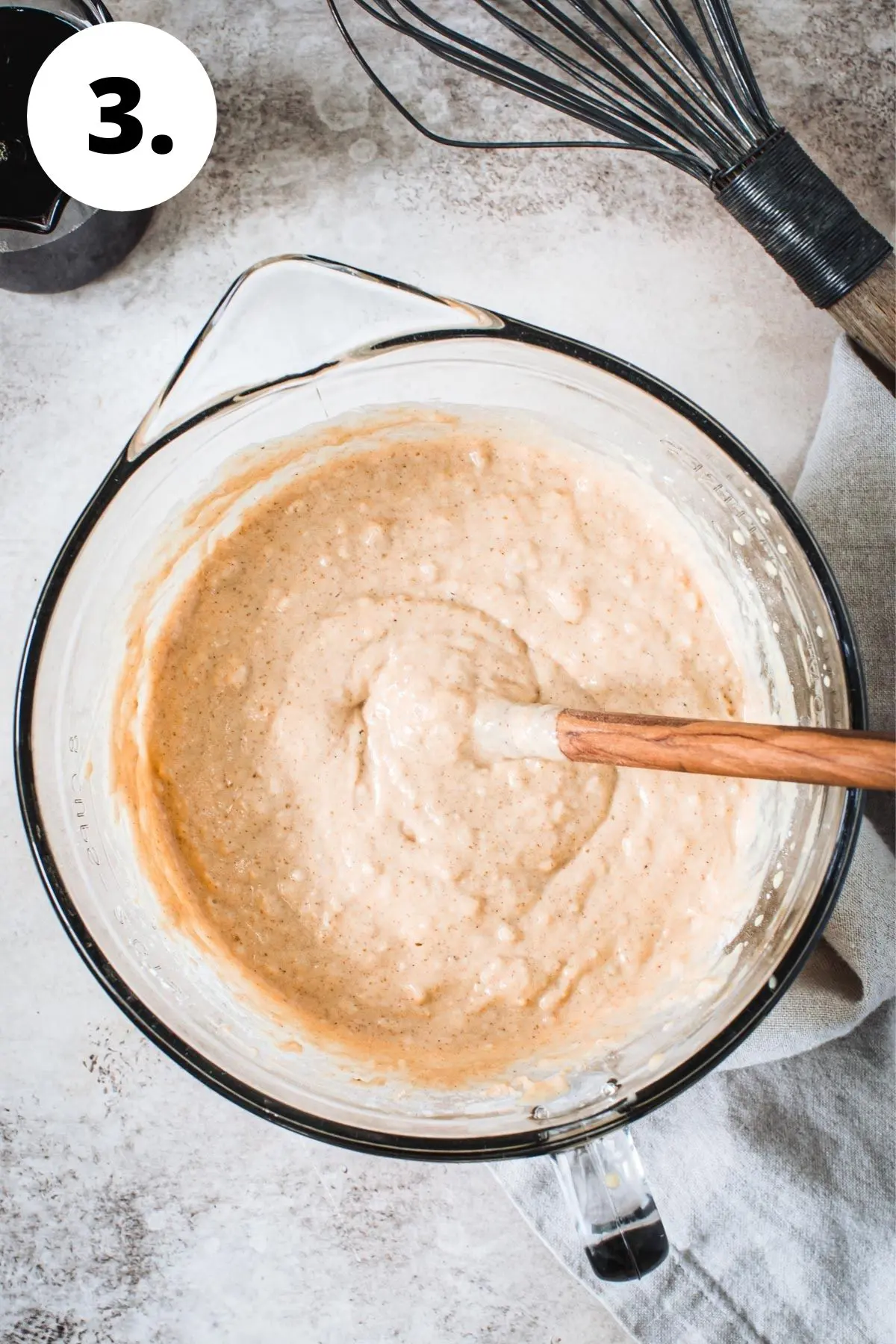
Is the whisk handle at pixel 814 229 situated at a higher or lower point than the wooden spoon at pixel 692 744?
higher

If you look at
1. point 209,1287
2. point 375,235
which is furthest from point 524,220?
point 209,1287

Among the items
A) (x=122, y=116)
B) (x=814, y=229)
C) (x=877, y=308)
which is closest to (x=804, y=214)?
(x=814, y=229)

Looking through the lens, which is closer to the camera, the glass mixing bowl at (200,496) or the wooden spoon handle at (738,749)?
the wooden spoon handle at (738,749)

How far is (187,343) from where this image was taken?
142 cm

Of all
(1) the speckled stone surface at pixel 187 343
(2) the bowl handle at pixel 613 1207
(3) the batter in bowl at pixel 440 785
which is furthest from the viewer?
(1) the speckled stone surface at pixel 187 343

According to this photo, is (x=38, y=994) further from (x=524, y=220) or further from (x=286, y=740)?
(x=524, y=220)

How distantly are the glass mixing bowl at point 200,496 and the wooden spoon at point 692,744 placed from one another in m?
0.27

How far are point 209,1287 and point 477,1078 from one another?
503mm

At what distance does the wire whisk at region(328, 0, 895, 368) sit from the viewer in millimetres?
1275

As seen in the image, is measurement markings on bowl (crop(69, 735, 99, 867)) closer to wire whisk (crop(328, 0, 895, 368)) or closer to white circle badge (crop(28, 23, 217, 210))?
white circle badge (crop(28, 23, 217, 210))

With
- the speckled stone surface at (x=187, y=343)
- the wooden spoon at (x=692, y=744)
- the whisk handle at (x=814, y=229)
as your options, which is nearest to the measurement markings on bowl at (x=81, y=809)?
the speckled stone surface at (x=187, y=343)

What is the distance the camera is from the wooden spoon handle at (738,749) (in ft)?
2.75

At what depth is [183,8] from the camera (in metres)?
1.43

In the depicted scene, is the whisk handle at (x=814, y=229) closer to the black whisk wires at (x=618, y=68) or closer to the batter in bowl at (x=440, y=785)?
the black whisk wires at (x=618, y=68)
